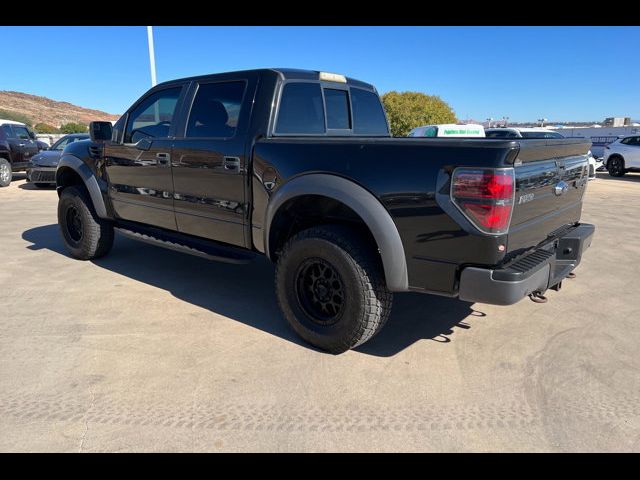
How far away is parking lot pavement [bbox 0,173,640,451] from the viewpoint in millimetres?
2354

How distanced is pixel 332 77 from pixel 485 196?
2.27 metres

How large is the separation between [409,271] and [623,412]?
1.37m

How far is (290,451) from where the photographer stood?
2.24 meters

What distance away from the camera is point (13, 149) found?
13.2 m

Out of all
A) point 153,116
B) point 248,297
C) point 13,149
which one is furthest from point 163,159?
point 13,149

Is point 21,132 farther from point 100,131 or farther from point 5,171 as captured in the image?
point 100,131

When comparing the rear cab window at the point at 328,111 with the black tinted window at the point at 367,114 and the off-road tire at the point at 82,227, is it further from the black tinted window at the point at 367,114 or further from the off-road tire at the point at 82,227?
the off-road tire at the point at 82,227

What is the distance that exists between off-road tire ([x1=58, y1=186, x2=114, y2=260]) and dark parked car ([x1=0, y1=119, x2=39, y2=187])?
9636 mm

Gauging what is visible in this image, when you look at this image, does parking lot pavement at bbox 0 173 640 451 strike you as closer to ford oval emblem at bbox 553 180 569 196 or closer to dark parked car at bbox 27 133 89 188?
ford oval emblem at bbox 553 180 569 196

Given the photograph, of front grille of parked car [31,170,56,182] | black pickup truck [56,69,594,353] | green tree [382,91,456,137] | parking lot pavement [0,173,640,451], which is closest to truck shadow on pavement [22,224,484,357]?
parking lot pavement [0,173,640,451]

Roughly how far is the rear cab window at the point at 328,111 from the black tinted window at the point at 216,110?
0.38 m
